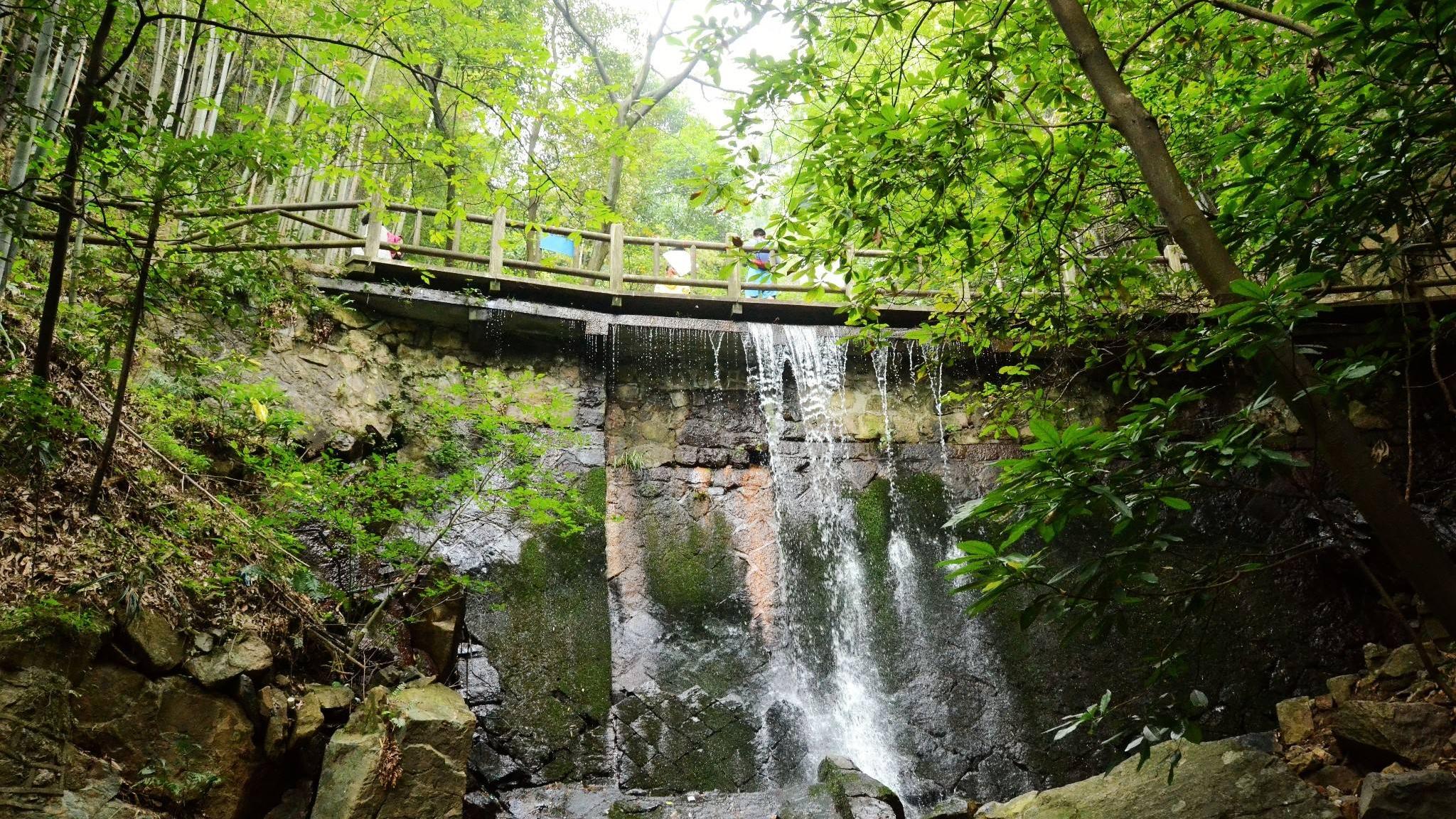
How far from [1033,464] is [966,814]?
15.7 ft

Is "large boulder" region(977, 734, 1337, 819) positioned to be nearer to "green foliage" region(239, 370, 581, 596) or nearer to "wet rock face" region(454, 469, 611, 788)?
"wet rock face" region(454, 469, 611, 788)

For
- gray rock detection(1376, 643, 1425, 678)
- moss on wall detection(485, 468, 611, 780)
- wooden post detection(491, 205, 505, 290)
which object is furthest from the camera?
wooden post detection(491, 205, 505, 290)

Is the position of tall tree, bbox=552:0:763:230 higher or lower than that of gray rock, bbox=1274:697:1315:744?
higher

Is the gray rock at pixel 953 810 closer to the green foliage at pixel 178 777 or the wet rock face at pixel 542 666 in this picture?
the wet rock face at pixel 542 666

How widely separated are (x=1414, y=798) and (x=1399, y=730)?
3.29 ft

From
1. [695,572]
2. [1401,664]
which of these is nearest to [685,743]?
[695,572]

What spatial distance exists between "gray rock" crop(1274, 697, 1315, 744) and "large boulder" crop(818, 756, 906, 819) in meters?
3.06

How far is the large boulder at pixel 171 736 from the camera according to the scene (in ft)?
13.0

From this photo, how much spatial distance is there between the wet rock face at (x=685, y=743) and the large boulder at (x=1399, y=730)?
430 cm

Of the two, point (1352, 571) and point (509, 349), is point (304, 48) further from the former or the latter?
point (1352, 571)

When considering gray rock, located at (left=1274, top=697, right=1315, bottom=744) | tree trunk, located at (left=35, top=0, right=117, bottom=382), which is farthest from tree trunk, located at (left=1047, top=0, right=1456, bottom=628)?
gray rock, located at (left=1274, top=697, right=1315, bottom=744)

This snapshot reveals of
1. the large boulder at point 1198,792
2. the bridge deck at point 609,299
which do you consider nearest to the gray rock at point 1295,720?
the large boulder at point 1198,792

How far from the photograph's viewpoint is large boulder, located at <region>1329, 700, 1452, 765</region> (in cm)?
475

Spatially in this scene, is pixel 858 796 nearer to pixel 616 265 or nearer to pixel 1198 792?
pixel 1198 792
